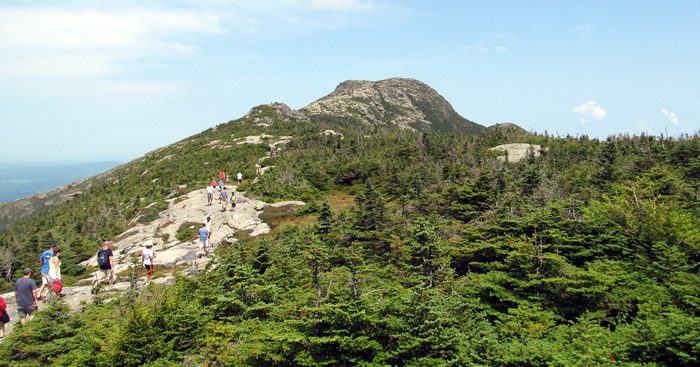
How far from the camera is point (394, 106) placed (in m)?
143

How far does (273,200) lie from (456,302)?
22.7 meters

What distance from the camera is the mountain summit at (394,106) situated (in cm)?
11939

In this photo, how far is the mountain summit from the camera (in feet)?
392

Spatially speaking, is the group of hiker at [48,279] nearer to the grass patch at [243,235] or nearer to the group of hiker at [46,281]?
the group of hiker at [46,281]

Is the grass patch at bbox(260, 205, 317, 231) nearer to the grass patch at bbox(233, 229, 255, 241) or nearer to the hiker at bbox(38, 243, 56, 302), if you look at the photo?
the grass patch at bbox(233, 229, 255, 241)

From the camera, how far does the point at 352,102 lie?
130 meters

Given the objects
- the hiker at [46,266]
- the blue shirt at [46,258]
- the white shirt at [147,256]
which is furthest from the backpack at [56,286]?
the white shirt at [147,256]

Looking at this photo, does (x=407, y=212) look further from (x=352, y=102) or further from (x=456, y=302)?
(x=352, y=102)

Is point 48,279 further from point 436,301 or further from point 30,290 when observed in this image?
point 436,301

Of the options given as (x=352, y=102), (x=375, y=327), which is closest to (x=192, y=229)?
(x=375, y=327)

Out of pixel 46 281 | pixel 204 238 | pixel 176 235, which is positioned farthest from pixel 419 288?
pixel 176 235

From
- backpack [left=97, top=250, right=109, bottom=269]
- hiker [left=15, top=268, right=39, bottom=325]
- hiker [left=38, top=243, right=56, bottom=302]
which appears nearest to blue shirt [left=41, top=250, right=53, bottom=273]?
hiker [left=38, top=243, right=56, bottom=302]

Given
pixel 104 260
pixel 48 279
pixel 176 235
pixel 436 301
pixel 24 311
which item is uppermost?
pixel 436 301

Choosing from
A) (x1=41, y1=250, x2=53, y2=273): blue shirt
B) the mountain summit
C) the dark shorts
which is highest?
the mountain summit
